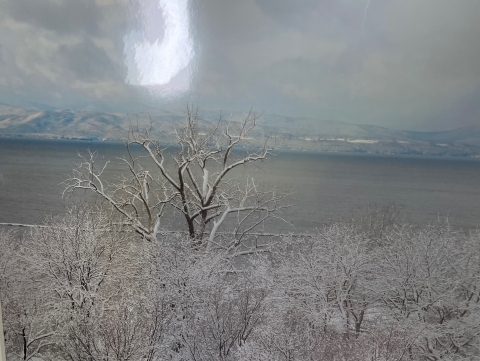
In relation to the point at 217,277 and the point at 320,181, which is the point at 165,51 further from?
the point at 217,277

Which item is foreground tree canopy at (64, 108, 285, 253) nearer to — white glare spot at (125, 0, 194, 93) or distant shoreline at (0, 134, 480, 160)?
distant shoreline at (0, 134, 480, 160)

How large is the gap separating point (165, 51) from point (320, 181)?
51.7 inches

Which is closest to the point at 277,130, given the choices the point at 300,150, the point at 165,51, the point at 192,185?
the point at 300,150

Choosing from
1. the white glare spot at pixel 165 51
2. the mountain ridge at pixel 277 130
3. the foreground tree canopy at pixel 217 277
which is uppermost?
the white glare spot at pixel 165 51

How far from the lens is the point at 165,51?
249 centimetres

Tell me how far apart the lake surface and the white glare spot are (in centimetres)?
51

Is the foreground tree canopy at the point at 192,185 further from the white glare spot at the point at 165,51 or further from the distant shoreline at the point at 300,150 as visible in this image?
the white glare spot at the point at 165,51

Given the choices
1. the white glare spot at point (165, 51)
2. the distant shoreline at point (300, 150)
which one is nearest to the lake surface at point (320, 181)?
the distant shoreline at point (300, 150)

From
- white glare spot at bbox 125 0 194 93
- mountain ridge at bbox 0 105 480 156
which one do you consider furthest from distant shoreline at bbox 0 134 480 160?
white glare spot at bbox 125 0 194 93

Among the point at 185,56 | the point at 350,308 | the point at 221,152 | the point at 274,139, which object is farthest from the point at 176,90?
the point at 350,308

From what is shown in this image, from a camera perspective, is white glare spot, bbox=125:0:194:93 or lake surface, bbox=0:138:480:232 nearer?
lake surface, bbox=0:138:480:232

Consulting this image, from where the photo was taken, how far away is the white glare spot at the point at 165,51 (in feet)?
7.93

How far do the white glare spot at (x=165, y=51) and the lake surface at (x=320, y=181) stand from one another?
0.51 metres

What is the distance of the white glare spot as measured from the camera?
7.93 feet
